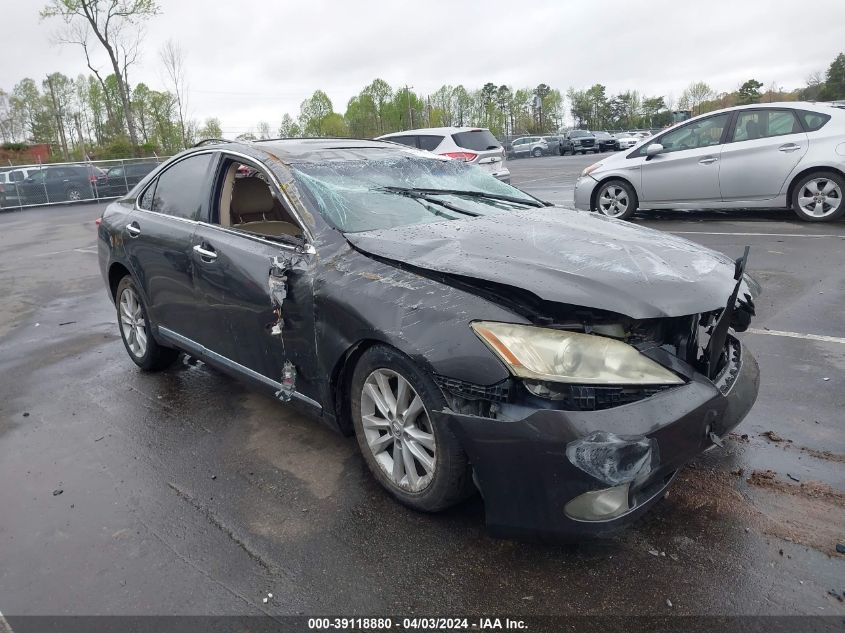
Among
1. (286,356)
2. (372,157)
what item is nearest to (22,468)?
(286,356)

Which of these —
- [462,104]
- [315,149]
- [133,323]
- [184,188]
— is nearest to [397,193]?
[315,149]

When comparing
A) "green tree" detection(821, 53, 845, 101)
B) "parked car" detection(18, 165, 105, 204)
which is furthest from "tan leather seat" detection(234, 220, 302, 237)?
"green tree" detection(821, 53, 845, 101)

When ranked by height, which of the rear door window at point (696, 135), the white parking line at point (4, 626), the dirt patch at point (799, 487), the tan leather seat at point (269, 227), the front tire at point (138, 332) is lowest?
the white parking line at point (4, 626)

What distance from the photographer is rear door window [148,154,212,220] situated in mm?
4109

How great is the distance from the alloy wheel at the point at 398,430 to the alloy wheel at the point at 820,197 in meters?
8.38

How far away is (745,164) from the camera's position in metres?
9.12

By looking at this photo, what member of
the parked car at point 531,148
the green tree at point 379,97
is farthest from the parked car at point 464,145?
the green tree at point 379,97

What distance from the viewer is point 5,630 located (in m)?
2.37

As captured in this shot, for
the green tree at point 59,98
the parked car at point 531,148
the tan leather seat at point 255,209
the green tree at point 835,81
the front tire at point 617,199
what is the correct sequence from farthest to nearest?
the green tree at point 59,98
the green tree at point 835,81
the parked car at point 531,148
the front tire at point 617,199
the tan leather seat at point 255,209

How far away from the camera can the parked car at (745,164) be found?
342 inches

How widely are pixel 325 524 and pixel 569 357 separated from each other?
136 cm

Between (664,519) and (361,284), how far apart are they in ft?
5.44

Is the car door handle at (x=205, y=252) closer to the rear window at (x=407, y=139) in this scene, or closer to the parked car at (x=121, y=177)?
the rear window at (x=407, y=139)

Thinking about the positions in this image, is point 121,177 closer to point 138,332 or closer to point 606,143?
point 138,332
